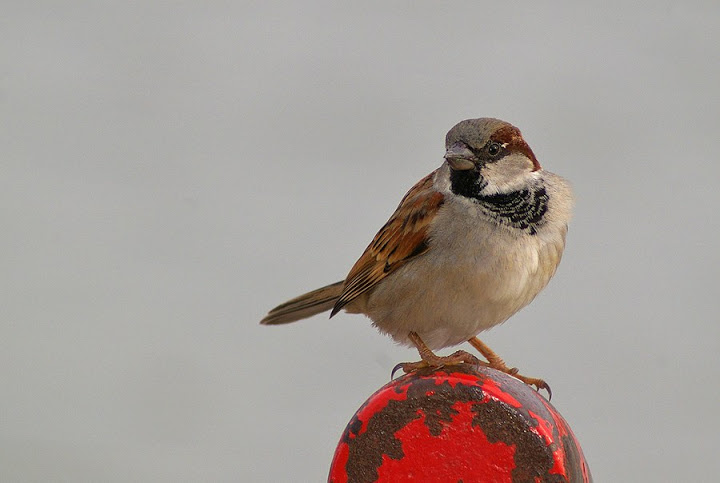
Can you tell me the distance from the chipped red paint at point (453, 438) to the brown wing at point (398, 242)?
0.98 meters

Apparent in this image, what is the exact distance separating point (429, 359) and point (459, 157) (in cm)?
51

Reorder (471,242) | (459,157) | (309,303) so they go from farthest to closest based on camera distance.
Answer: (309,303) < (471,242) < (459,157)

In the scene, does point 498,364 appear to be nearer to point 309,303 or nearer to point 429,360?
point 429,360

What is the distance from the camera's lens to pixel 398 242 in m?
2.40

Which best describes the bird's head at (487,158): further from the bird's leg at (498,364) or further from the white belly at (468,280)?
the bird's leg at (498,364)

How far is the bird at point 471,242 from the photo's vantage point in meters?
2.14

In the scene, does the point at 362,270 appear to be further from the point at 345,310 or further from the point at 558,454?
the point at 558,454

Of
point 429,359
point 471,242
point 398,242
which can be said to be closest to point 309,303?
point 398,242

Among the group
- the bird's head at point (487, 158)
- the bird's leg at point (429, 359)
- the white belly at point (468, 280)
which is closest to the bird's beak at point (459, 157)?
the bird's head at point (487, 158)

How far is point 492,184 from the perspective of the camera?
217cm

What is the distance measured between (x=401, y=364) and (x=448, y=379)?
2.31ft

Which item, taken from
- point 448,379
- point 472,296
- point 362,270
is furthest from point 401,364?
point 448,379

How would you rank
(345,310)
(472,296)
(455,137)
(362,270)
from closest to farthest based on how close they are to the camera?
1. (455,137)
2. (472,296)
3. (362,270)
4. (345,310)

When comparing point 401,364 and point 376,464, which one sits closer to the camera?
point 376,464
